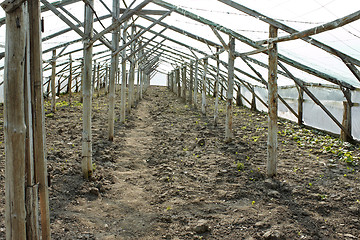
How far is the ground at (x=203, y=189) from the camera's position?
3.96 meters

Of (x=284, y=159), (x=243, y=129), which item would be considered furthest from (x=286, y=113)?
(x=284, y=159)

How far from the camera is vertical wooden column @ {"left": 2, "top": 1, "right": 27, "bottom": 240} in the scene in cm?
230

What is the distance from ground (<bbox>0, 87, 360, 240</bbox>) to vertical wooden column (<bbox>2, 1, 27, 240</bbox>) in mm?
1308

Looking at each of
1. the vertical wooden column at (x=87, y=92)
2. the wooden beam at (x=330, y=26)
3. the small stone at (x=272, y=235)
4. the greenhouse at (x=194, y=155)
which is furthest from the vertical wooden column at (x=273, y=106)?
the vertical wooden column at (x=87, y=92)

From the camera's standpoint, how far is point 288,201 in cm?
472

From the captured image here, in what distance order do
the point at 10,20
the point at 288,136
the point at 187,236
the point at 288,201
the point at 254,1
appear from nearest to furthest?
the point at 10,20 → the point at 187,236 → the point at 288,201 → the point at 254,1 → the point at 288,136

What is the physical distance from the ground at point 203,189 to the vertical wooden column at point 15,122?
4.29 ft

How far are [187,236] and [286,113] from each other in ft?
32.5

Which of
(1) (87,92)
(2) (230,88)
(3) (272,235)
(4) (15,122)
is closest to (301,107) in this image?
(2) (230,88)

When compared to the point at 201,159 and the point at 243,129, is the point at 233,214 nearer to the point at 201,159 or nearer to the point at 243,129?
the point at 201,159

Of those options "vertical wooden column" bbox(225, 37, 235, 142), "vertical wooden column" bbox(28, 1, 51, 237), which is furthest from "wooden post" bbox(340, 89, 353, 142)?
"vertical wooden column" bbox(28, 1, 51, 237)

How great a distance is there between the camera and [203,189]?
5.40 metres

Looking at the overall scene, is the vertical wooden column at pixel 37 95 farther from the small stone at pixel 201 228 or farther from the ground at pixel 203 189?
the small stone at pixel 201 228

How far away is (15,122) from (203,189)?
3.68m
